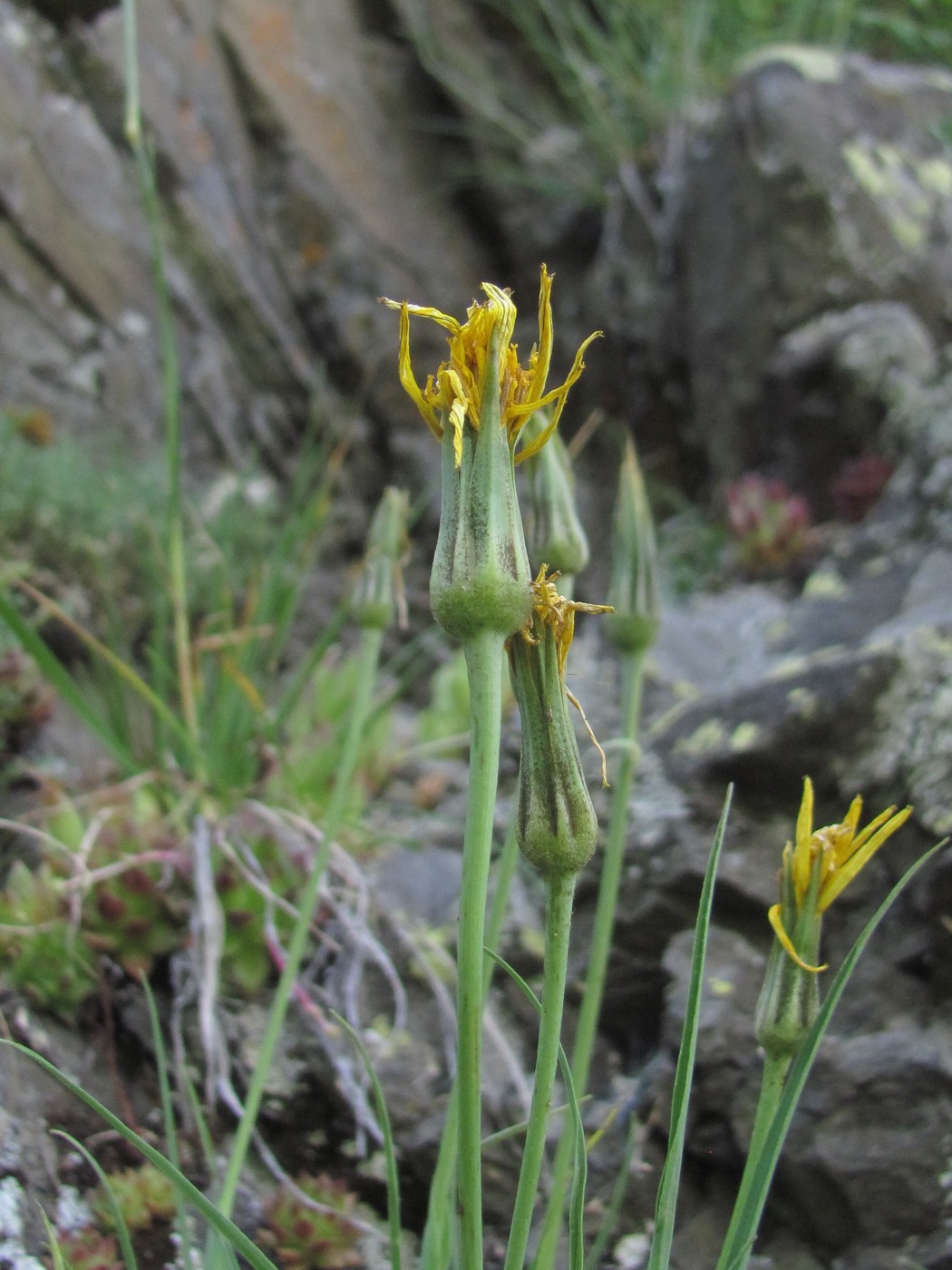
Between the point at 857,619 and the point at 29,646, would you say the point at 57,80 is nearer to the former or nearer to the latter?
the point at 29,646

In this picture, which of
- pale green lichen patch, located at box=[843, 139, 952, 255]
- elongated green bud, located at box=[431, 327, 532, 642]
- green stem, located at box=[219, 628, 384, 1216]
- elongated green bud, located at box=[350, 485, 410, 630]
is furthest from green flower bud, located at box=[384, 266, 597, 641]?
pale green lichen patch, located at box=[843, 139, 952, 255]

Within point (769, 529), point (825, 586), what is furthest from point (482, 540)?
point (769, 529)

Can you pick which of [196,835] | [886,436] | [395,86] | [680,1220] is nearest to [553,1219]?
[680,1220]

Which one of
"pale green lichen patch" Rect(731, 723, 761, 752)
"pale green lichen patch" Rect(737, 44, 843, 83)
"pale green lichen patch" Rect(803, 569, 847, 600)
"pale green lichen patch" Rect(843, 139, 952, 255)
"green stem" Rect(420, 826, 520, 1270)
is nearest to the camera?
"green stem" Rect(420, 826, 520, 1270)

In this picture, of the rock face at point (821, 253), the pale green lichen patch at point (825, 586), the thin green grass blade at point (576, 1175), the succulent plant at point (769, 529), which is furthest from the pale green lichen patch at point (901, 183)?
the thin green grass blade at point (576, 1175)

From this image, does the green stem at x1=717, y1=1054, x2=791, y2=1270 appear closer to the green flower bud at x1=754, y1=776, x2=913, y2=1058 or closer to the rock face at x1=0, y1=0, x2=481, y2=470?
the green flower bud at x1=754, y1=776, x2=913, y2=1058

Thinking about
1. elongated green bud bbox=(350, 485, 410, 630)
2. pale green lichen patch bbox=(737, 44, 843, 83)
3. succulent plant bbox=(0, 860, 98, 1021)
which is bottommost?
succulent plant bbox=(0, 860, 98, 1021)
